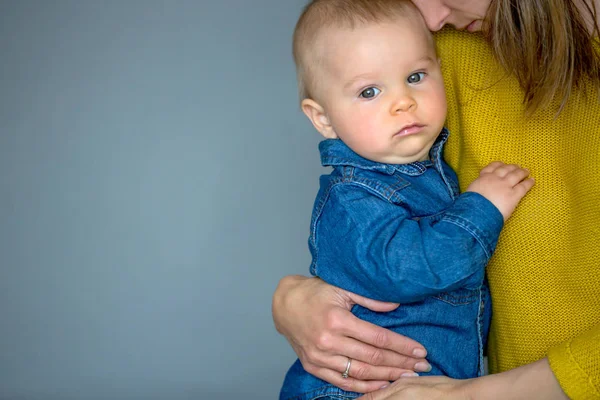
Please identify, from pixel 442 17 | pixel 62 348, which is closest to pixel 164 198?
pixel 62 348

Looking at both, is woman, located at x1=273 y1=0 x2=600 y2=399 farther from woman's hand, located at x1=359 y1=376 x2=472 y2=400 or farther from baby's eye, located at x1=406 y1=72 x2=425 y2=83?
baby's eye, located at x1=406 y1=72 x2=425 y2=83

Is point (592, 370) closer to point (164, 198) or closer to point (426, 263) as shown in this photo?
point (426, 263)

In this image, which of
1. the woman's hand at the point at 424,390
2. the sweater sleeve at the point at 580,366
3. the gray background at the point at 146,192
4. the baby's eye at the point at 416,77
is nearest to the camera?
the sweater sleeve at the point at 580,366

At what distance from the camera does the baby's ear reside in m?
1.77

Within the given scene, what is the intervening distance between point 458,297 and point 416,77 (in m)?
0.48

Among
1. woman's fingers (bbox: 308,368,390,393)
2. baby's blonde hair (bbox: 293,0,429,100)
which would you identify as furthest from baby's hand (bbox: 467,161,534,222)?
woman's fingers (bbox: 308,368,390,393)

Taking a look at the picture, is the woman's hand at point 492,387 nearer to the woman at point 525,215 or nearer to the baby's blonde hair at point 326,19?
the woman at point 525,215

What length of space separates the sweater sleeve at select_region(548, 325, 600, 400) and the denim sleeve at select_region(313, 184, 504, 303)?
240mm

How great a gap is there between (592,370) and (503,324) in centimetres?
31

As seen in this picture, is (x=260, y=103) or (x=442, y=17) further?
(x=260, y=103)

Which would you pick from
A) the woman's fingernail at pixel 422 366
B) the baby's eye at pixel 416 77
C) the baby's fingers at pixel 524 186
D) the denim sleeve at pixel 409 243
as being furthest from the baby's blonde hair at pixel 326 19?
the woman's fingernail at pixel 422 366

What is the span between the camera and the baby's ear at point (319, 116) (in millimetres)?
1774

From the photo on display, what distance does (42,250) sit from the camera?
9.96 feet

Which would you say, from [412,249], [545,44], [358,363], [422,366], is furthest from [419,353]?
[545,44]
